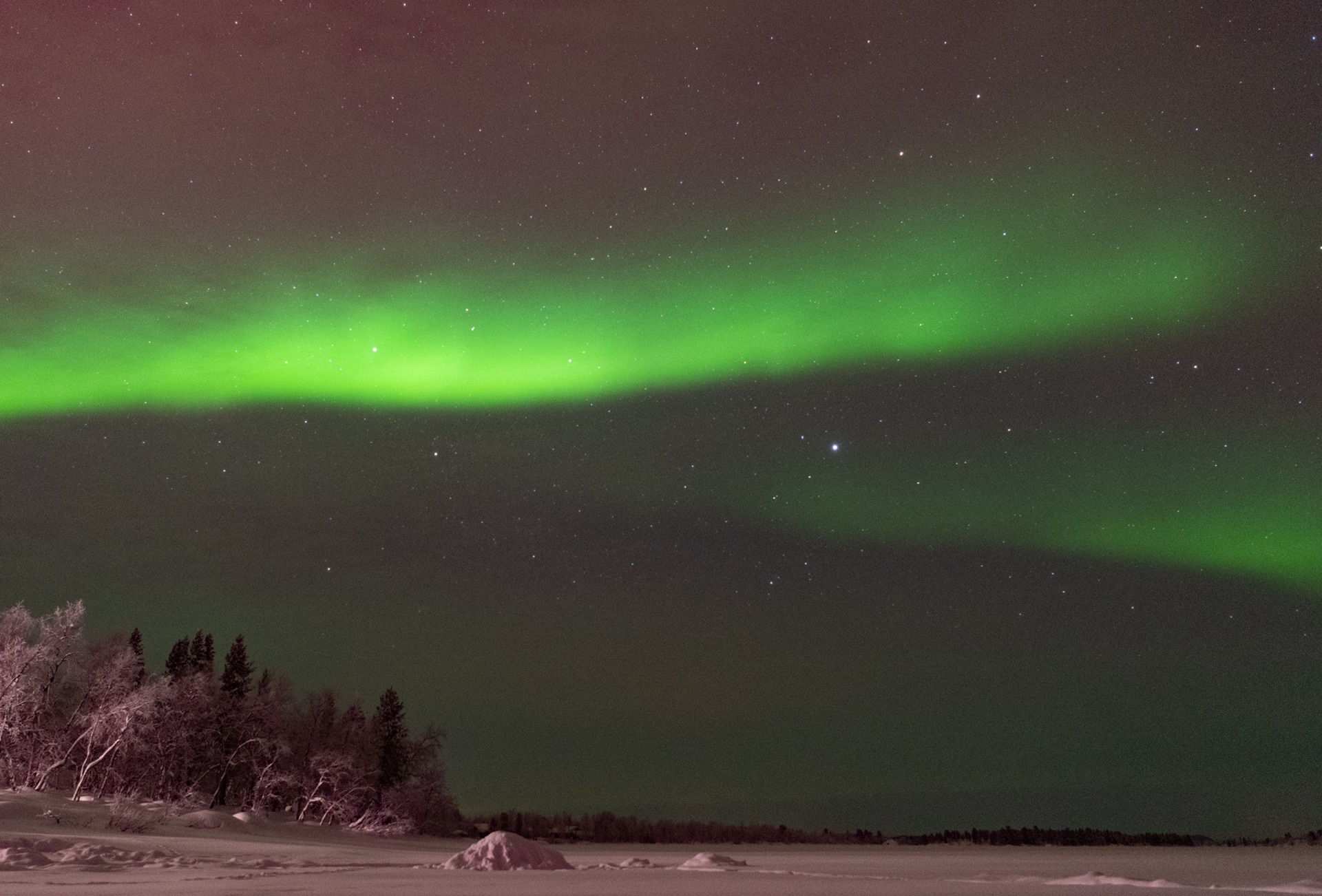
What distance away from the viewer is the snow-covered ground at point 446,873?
67.6 feet

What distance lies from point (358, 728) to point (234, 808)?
787 inches

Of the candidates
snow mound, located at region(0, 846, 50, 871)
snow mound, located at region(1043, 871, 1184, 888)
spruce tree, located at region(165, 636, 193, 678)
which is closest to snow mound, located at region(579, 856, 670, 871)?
snow mound, located at region(1043, 871, 1184, 888)

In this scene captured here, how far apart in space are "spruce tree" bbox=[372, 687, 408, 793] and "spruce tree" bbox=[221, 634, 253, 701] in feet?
45.9

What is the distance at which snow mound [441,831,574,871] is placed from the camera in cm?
3017

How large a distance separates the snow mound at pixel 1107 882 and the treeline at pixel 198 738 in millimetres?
45108

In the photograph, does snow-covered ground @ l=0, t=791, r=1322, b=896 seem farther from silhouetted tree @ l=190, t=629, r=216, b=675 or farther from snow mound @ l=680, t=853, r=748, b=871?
silhouetted tree @ l=190, t=629, r=216, b=675

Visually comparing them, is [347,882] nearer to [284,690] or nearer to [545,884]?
[545,884]

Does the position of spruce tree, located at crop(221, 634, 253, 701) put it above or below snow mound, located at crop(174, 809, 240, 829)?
above

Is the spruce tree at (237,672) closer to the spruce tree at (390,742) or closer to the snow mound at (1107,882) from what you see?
the spruce tree at (390,742)

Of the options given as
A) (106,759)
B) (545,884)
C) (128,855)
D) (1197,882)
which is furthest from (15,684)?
(1197,882)

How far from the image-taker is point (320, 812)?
83.4 m

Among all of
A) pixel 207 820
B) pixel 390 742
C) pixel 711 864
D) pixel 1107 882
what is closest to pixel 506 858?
pixel 711 864

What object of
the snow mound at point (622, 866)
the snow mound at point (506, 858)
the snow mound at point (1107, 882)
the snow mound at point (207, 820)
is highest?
the snow mound at point (1107, 882)

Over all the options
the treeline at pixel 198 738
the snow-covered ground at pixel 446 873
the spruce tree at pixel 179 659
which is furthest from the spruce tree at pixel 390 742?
the snow-covered ground at pixel 446 873
